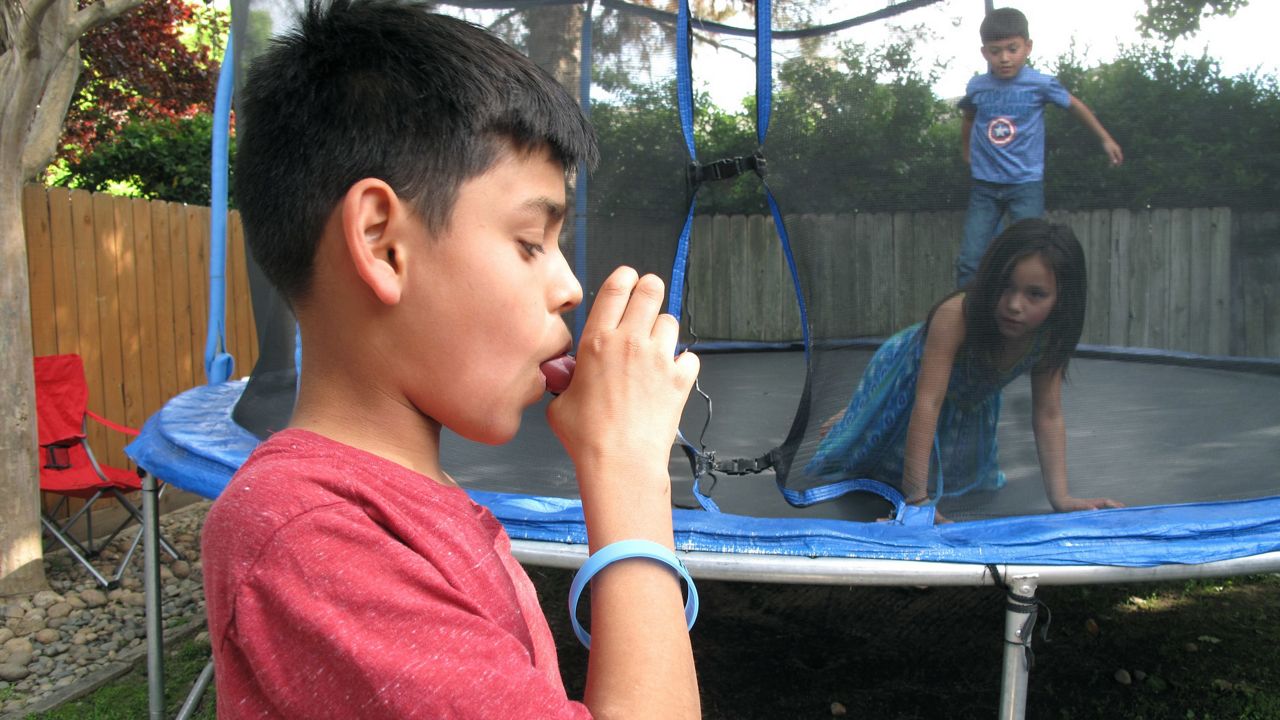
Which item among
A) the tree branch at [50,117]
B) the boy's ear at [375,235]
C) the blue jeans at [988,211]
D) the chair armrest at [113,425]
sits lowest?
the chair armrest at [113,425]

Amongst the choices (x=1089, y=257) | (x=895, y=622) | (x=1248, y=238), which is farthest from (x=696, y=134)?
(x=895, y=622)

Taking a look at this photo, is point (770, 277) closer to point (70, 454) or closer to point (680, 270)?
point (680, 270)

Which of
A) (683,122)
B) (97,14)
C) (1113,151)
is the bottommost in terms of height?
(1113,151)

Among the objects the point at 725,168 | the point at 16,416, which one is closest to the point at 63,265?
the point at 16,416

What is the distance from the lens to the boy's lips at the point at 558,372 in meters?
0.75

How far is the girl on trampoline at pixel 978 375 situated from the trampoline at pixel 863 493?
1.2 inches

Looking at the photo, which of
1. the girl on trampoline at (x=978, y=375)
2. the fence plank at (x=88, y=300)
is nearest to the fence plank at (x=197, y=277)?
the fence plank at (x=88, y=300)

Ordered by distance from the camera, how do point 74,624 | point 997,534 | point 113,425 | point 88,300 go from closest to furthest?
point 997,534 < point 74,624 < point 113,425 < point 88,300

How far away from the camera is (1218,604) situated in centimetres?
318

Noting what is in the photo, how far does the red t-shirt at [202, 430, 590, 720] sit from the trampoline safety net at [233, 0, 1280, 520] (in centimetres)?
157

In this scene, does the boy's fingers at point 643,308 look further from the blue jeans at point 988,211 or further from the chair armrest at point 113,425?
the chair armrest at point 113,425

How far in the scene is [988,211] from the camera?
76.4 inches

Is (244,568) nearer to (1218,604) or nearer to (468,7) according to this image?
(468,7)

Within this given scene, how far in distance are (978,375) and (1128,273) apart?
1.17ft
